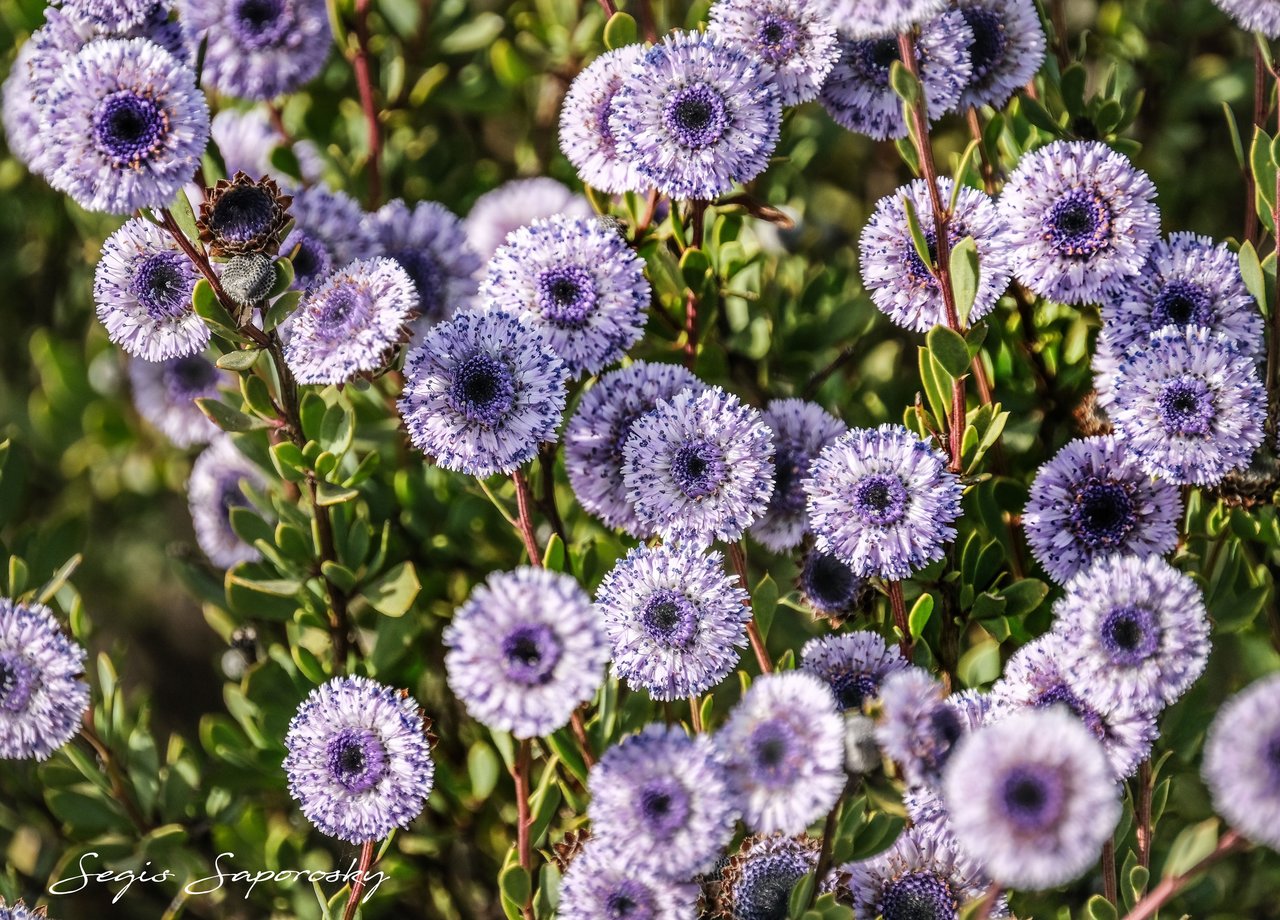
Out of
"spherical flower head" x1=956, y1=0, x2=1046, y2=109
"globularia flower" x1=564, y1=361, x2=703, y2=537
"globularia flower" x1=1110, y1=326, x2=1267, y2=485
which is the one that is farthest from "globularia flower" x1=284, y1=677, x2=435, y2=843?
"spherical flower head" x1=956, y1=0, x2=1046, y2=109

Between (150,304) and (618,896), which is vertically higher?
(150,304)

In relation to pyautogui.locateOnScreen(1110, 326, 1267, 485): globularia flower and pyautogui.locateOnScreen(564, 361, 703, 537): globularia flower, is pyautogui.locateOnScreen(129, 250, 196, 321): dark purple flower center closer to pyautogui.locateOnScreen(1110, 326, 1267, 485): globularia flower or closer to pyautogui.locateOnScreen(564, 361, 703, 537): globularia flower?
pyautogui.locateOnScreen(564, 361, 703, 537): globularia flower

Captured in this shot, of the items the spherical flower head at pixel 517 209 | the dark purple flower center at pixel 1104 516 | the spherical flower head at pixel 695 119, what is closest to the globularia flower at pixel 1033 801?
the dark purple flower center at pixel 1104 516

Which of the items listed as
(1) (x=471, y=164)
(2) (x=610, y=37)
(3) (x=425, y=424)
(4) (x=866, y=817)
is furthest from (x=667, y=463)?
(1) (x=471, y=164)

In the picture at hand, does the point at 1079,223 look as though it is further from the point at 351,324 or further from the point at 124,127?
the point at 124,127

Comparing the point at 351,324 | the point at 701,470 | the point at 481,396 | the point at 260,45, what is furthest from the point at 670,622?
the point at 260,45

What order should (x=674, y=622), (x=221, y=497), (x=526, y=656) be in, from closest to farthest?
(x=526, y=656)
(x=674, y=622)
(x=221, y=497)

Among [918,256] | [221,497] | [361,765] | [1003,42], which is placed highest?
[1003,42]
